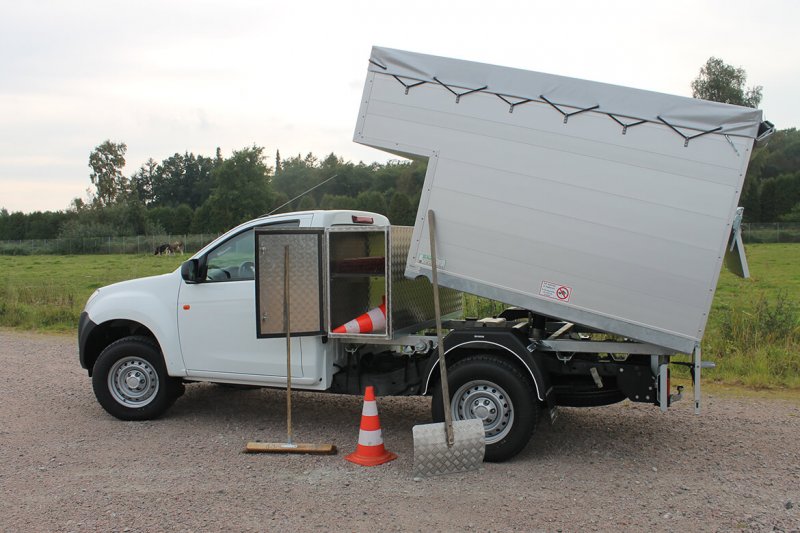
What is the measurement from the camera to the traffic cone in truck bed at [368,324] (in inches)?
269

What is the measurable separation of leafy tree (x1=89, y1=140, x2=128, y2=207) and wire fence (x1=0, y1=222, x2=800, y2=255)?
1311 inches

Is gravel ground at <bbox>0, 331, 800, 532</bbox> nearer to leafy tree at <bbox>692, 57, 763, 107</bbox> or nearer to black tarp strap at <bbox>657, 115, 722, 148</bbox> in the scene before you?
black tarp strap at <bbox>657, 115, 722, 148</bbox>

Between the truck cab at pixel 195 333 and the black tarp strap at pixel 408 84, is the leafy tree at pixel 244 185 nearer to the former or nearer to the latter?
the truck cab at pixel 195 333

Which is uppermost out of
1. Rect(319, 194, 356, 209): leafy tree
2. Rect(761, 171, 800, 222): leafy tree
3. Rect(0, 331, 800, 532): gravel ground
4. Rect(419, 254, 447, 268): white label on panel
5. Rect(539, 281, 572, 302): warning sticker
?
Rect(761, 171, 800, 222): leafy tree

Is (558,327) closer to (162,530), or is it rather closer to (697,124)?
(697,124)

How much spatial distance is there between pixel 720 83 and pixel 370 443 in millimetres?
70756

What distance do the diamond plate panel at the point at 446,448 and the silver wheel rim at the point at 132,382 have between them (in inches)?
127

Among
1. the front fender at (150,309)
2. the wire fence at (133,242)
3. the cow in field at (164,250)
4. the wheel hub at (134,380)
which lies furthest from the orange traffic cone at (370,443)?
the wire fence at (133,242)

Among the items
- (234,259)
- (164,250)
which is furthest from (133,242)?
(234,259)

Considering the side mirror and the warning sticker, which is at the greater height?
the side mirror

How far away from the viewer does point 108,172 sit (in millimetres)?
92688

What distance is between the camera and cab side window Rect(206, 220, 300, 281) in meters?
7.38

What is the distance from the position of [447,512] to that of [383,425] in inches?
99.9

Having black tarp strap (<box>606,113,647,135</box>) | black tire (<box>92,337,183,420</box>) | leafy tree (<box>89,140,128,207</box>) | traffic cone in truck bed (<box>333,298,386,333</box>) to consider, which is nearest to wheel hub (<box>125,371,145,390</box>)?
black tire (<box>92,337,183,420</box>)
